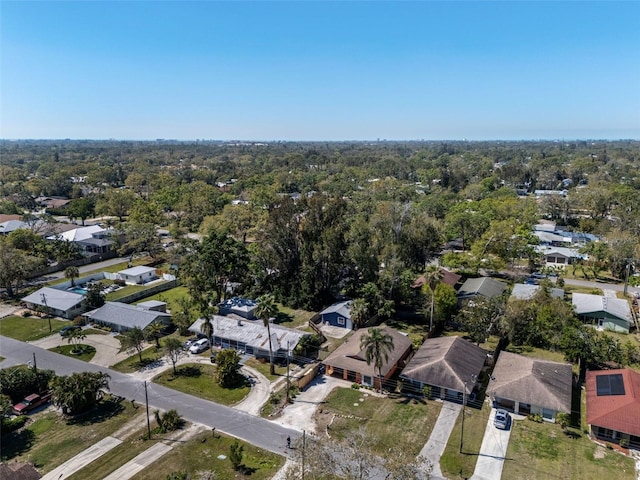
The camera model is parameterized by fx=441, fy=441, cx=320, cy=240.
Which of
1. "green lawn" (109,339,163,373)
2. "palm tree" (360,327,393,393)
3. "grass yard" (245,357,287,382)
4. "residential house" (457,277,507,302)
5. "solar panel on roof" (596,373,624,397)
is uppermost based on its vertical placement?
"palm tree" (360,327,393,393)

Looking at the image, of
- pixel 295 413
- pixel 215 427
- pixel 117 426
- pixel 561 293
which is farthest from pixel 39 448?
pixel 561 293

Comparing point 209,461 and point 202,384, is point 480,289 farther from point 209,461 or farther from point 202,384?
point 209,461

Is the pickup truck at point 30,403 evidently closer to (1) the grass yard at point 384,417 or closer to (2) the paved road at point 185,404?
(2) the paved road at point 185,404

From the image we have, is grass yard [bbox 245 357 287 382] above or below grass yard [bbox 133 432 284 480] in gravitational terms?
below

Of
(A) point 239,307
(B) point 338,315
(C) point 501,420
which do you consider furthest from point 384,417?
(A) point 239,307

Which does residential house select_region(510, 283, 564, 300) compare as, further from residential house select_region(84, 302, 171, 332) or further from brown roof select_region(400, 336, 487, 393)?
residential house select_region(84, 302, 171, 332)

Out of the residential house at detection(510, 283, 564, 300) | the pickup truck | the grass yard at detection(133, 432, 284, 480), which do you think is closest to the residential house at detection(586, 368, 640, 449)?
the residential house at detection(510, 283, 564, 300)

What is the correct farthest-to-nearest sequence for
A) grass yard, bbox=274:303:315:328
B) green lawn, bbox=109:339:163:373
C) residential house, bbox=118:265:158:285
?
residential house, bbox=118:265:158:285 → grass yard, bbox=274:303:315:328 → green lawn, bbox=109:339:163:373
